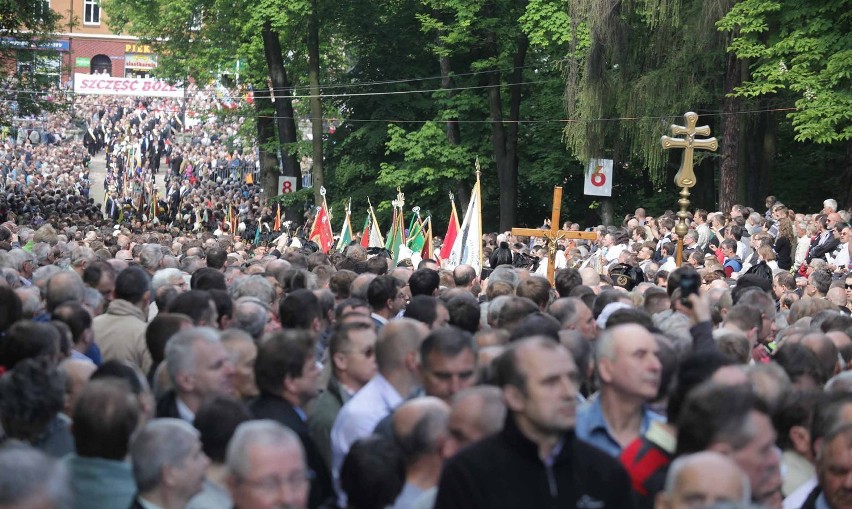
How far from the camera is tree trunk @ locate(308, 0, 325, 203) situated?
38750 millimetres

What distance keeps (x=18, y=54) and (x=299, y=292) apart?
1180 inches

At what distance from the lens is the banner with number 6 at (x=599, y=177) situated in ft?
103

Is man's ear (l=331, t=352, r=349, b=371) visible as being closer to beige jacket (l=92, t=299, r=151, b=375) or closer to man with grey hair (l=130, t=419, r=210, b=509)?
man with grey hair (l=130, t=419, r=210, b=509)

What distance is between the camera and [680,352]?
288 inches

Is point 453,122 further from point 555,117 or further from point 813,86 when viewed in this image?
point 813,86

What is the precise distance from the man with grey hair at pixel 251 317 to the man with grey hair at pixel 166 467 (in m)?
3.25

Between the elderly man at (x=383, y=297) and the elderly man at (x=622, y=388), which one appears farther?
the elderly man at (x=383, y=297)

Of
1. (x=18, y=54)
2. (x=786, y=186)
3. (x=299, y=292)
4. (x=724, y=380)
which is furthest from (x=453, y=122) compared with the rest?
(x=724, y=380)

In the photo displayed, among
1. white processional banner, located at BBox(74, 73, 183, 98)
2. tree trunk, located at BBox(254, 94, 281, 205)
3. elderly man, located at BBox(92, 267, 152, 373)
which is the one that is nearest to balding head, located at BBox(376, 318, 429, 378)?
elderly man, located at BBox(92, 267, 152, 373)

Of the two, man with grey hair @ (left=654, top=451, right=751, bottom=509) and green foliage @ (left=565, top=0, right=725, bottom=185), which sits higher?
green foliage @ (left=565, top=0, right=725, bottom=185)

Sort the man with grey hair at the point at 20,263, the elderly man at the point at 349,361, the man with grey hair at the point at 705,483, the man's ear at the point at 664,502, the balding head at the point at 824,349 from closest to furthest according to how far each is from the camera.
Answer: the man with grey hair at the point at 705,483 → the man's ear at the point at 664,502 → the elderly man at the point at 349,361 → the balding head at the point at 824,349 → the man with grey hair at the point at 20,263

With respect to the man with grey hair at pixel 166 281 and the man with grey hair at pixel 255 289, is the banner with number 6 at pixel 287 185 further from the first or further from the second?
the man with grey hair at pixel 255 289

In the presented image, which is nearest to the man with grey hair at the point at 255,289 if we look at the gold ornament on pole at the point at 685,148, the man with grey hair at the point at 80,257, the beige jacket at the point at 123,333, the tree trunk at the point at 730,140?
the beige jacket at the point at 123,333

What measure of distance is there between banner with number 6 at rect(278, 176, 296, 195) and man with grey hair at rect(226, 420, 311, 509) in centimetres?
3602
